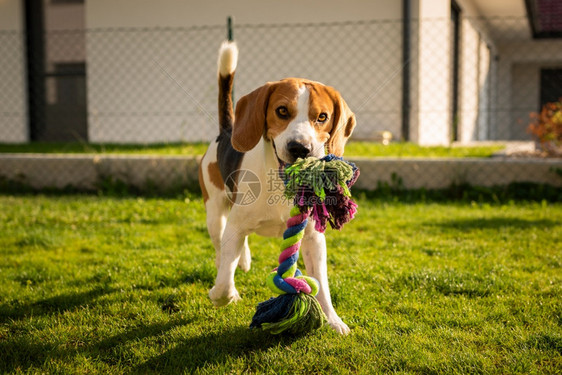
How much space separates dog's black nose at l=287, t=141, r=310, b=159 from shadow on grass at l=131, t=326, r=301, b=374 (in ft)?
2.68

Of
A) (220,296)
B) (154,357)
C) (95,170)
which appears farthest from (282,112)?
(95,170)

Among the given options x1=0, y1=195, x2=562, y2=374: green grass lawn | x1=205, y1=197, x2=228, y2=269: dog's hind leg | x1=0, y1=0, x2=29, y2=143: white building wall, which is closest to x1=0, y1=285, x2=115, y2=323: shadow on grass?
x1=0, y1=195, x2=562, y2=374: green grass lawn

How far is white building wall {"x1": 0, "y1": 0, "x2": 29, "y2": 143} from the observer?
33.2 ft

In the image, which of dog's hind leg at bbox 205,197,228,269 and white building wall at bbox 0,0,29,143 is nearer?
dog's hind leg at bbox 205,197,228,269

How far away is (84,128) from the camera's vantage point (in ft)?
34.9

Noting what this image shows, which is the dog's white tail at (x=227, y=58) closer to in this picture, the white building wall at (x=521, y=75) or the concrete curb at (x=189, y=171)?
the concrete curb at (x=189, y=171)

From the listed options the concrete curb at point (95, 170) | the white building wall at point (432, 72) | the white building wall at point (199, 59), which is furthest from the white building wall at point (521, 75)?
the concrete curb at point (95, 170)

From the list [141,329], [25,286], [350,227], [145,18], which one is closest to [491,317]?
[141,329]

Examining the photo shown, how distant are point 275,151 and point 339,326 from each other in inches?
33.9

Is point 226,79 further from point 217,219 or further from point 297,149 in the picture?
point 297,149

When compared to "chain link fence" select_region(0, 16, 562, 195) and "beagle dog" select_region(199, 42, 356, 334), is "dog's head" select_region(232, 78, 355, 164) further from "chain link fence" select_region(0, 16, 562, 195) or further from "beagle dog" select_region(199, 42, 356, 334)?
"chain link fence" select_region(0, 16, 562, 195)

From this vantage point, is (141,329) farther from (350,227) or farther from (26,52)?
(26,52)

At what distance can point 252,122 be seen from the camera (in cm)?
255

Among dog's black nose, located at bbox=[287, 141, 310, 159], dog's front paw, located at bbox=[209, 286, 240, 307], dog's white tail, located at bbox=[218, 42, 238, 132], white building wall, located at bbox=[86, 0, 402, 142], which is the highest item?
white building wall, located at bbox=[86, 0, 402, 142]
